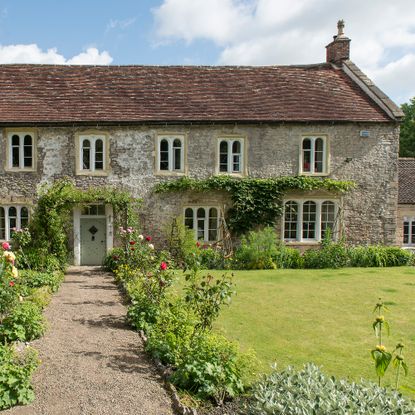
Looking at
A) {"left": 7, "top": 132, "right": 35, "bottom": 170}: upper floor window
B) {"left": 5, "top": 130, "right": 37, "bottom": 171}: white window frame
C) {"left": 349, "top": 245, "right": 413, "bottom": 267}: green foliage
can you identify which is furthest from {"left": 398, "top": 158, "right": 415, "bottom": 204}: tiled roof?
{"left": 7, "top": 132, "right": 35, "bottom": 170}: upper floor window

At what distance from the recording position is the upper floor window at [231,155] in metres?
18.7

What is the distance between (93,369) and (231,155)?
13052 mm

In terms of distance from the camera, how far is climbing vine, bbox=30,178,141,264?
1720 cm

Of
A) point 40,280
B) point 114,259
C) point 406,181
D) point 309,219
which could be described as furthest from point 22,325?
point 406,181

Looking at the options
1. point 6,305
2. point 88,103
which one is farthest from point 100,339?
point 88,103

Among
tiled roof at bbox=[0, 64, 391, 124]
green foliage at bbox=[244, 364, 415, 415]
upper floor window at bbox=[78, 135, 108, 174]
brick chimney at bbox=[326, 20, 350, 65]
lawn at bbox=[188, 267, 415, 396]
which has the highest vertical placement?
brick chimney at bbox=[326, 20, 350, 65]

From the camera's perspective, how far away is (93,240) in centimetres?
1845

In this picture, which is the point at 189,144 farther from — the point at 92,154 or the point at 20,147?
the point at 20,147

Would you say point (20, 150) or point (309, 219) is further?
point (309, 219)

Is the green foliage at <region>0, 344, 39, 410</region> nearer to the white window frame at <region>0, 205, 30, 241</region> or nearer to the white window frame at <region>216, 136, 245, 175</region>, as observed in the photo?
the white window frame at <region>0, 205, 30, 241</region>

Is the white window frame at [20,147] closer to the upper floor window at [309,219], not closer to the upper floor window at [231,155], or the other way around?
the upper floor window at [231,155]

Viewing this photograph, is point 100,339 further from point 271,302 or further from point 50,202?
point 50,202

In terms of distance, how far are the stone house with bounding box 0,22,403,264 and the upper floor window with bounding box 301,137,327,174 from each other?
1.8 inches

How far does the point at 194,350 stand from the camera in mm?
6516
